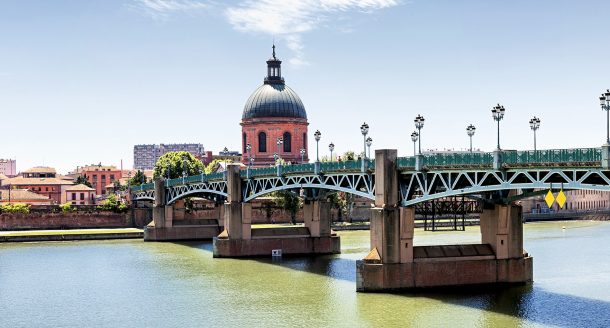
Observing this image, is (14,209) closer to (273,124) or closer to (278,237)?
(273,124)

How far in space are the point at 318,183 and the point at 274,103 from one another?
275 ft

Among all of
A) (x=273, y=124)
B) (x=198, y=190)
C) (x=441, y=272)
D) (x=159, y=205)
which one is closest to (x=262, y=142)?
(x=273, y=124)

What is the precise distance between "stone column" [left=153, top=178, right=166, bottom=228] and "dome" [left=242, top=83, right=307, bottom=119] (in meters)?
40.6

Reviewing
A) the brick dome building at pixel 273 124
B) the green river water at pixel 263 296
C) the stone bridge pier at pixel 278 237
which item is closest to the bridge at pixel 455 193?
the green river water at pixel 263 296

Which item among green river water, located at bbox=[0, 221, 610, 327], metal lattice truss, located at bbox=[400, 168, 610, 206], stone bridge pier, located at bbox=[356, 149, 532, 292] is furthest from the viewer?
stone bridge pier, located at bbox=[356, 149, 532, 292]

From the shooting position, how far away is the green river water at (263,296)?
5131 cm

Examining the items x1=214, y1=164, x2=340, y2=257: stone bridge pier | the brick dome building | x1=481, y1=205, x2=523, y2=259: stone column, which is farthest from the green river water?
the brick dome building

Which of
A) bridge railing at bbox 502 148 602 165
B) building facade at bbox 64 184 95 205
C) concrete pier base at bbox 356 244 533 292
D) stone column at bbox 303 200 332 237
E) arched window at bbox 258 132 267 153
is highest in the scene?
arched window at bbox 258 132 267 153

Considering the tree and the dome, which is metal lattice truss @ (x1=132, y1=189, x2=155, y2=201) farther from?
the dome

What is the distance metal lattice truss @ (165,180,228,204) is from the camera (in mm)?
102312

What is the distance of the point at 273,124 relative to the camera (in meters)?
160

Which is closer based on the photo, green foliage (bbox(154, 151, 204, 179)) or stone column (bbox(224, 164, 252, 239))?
stone column (bbox(224, 164, 252, 239))

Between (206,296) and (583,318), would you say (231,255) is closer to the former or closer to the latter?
(206,296)

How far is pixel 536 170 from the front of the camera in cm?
4944
